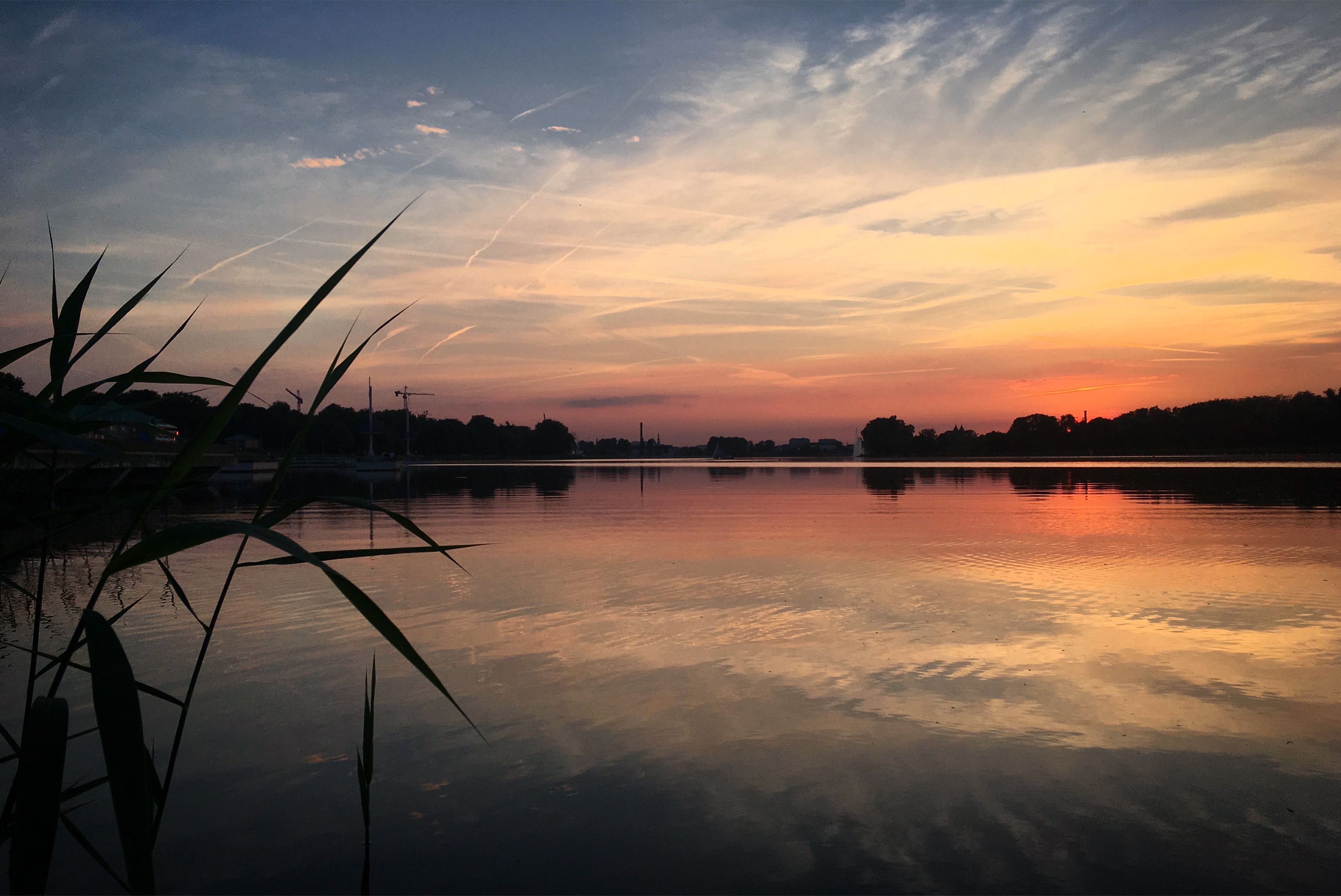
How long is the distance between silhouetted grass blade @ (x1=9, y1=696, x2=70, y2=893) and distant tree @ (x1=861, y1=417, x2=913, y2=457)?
170 meters

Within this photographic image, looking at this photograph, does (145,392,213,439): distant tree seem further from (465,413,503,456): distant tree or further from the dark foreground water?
(465,413,503,456): distant tree

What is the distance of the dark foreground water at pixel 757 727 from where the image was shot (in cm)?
384

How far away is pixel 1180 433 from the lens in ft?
382

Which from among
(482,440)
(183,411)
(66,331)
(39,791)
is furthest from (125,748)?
(482,440)

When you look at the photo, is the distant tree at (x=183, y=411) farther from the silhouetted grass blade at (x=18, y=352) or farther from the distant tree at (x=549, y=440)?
the distant tree at (x=549, y=440)

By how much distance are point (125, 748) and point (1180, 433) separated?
135176 millimetres

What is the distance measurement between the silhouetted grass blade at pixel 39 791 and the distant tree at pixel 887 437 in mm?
170292

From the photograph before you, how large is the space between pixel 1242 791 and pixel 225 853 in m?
5.14

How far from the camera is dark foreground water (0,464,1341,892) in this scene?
3.84 m

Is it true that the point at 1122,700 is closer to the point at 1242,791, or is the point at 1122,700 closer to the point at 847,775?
the point at 1242,791

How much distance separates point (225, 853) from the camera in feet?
12.8

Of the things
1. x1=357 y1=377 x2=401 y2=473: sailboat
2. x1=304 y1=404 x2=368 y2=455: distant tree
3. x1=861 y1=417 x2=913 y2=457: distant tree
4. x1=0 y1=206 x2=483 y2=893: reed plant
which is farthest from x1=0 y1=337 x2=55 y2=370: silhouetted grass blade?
x1=861 y1=417 x2=913 y2=457: distant tree

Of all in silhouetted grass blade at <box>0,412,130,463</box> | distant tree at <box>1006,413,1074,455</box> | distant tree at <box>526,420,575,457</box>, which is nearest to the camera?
silhouetted grass blade at <box>0,412,130,463</box>

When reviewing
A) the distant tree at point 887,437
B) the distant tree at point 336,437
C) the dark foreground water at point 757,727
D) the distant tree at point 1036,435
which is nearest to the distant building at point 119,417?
the dark foreground water at point 757,727
